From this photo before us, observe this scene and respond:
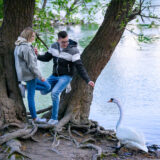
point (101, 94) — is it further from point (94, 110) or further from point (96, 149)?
point (96, 149)

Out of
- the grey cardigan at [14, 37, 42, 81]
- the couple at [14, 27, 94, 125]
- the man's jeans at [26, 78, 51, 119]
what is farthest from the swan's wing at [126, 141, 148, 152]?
the grey cardigan at [14, 37, 42, 81]

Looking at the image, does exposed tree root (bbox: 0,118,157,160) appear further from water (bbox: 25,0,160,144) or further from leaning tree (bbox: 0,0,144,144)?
water (bbox: 25,0,160,144)

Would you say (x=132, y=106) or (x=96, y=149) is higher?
(x=96, y=149)

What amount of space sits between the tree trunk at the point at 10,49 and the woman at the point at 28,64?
39cm

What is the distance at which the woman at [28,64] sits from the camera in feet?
18.1

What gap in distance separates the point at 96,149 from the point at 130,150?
117 cm

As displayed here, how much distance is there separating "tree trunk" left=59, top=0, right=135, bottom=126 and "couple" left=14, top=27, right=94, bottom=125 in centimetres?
125

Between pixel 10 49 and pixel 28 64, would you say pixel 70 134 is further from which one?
pixel 10 49

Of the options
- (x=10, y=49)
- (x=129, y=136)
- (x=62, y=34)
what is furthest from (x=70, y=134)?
(x=62, y=34)

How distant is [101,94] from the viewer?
15.3 m

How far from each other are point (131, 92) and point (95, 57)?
865 centimetres

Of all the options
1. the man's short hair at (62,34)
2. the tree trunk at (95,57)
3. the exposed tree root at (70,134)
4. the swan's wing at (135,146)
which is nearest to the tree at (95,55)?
the tree trunk at (95,57)

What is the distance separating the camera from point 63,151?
224 inches

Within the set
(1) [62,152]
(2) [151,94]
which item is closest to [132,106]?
(2) [151,94]
